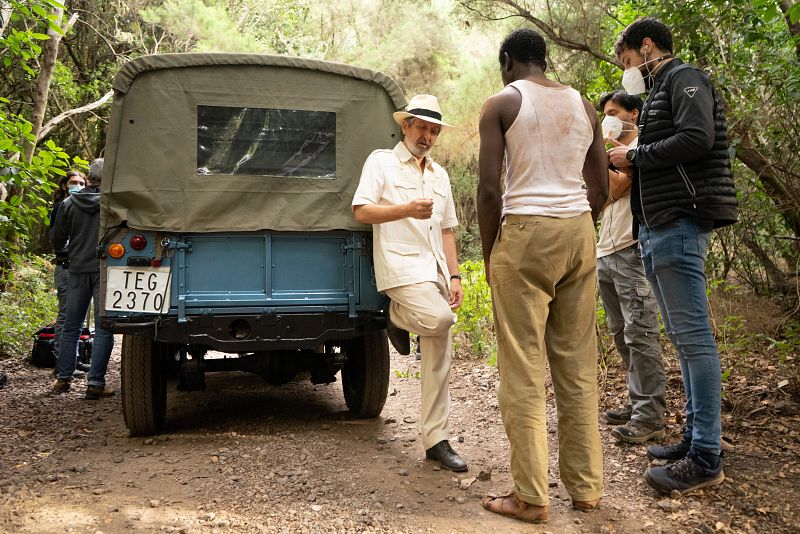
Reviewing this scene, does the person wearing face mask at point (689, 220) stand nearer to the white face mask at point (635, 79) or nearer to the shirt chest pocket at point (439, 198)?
the white face mask at point (635, 79)

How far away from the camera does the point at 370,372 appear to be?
541 cm

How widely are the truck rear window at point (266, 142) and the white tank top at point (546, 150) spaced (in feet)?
7.04

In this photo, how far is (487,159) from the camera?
3324 millimetres

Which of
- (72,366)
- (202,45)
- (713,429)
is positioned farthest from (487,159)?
(202,45)

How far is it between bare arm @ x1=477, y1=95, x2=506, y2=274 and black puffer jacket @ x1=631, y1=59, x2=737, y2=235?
89cm

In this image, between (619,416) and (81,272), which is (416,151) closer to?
(619,416)

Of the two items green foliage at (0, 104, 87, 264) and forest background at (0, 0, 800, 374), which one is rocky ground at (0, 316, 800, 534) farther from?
green foliage at (0, 104, 87, 264)

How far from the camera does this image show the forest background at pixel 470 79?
19.5 ft

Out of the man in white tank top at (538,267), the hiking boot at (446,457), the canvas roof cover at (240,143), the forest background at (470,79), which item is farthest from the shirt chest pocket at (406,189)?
the forest background at (470,79)

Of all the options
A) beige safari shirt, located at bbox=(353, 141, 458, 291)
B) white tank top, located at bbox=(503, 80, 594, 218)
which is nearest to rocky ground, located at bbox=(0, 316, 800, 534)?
beige safari shirt, located at bbox=(353, 141, 458, 291)

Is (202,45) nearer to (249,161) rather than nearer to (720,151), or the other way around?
(249,161)

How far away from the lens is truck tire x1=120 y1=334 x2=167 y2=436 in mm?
4980

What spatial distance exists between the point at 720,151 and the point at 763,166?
2604 millimetres

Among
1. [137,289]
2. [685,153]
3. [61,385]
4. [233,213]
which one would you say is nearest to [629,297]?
[685,153]
